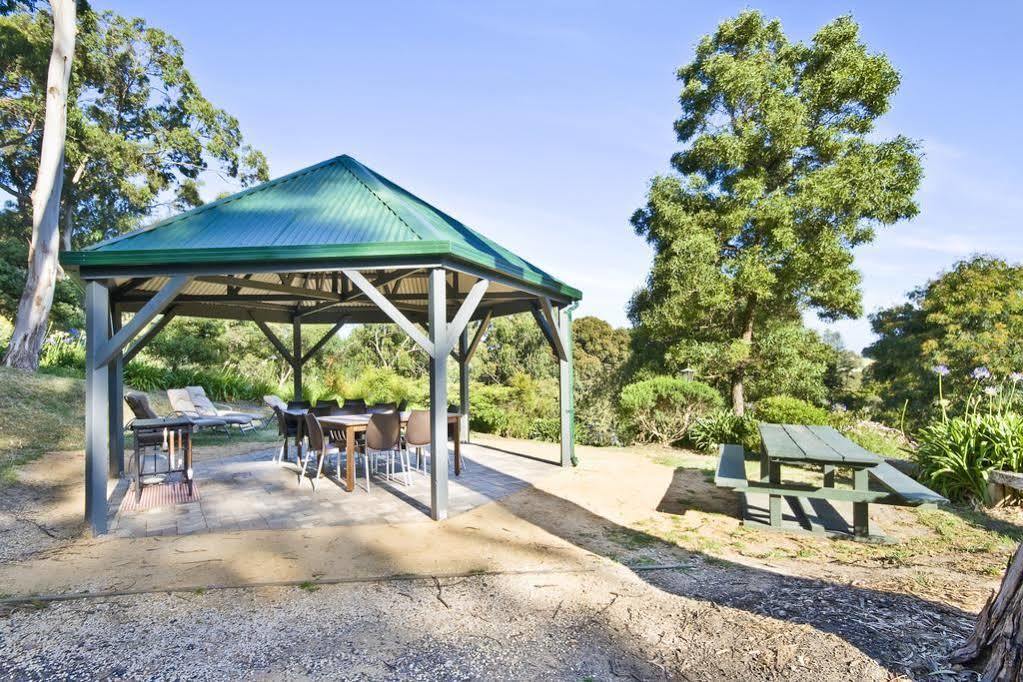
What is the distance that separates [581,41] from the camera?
9141 mm

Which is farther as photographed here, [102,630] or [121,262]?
[121,262]

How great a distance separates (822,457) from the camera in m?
4.27

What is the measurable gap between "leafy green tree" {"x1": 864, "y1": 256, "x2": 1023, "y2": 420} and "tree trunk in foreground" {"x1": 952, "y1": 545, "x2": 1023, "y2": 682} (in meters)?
12.5

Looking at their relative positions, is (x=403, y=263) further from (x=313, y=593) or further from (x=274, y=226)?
(x=313, y=593)

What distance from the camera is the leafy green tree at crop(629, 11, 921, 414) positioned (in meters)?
11.5

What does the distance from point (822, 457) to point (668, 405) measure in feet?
21.2

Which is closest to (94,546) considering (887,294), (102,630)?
(102,630)

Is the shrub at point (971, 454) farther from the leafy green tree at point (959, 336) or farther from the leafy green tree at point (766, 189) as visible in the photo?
the leafy green tree at point (959, 336)

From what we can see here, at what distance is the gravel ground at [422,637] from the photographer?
2.60m

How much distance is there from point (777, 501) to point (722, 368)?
7558 millimetres

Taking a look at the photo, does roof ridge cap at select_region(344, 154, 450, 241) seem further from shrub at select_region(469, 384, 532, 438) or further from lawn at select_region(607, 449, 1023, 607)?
shrub at select_region(469, 384, 532, 438)

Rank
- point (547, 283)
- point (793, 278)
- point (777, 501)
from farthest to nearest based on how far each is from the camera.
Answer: point (793, 278) → point (547, 283) → point (777, 501)

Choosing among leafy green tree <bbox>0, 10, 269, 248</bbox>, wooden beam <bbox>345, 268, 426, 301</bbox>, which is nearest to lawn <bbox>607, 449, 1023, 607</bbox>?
wooden beam <bbox>345, 268, 426, 301</bbox>

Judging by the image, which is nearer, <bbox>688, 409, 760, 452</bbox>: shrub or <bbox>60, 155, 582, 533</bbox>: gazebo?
<bbox>60, 155, 582, 533</bbox>: gazebo
